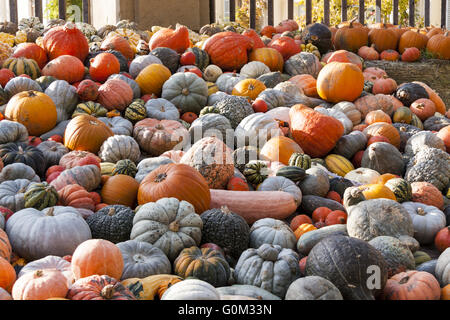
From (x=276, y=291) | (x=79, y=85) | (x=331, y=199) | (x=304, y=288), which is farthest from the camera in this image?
(x=79, y=85)

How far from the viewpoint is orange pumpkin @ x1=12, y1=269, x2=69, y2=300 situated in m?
2.92

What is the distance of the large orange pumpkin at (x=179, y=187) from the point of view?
4.49 metres

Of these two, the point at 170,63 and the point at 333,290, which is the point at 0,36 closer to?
the point at 170,63

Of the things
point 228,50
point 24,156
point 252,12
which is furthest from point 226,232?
point 252,12

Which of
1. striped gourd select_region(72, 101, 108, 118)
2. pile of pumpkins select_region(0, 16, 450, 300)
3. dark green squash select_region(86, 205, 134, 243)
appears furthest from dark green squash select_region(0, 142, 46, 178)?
dark green squash select_region(86, 205, 134, 243)

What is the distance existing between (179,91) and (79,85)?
1.18 metres

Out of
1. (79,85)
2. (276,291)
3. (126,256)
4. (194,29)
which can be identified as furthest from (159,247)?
(194,29)

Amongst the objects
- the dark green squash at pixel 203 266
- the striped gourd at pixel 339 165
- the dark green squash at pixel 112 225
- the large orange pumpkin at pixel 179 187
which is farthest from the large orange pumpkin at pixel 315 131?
the dark green squash at pixel 203 266

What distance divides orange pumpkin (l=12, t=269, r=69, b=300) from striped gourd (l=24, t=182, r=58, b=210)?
1.30 meters

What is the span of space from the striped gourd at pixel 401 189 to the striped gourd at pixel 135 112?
9.38 feet

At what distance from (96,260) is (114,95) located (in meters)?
3.48

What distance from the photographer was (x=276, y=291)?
3.52 metres

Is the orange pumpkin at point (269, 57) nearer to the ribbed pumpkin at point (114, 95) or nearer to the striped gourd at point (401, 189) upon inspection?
the ribbed pumpkin at point (114, 95)

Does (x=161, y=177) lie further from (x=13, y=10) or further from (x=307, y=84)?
(x=13, y=10)
